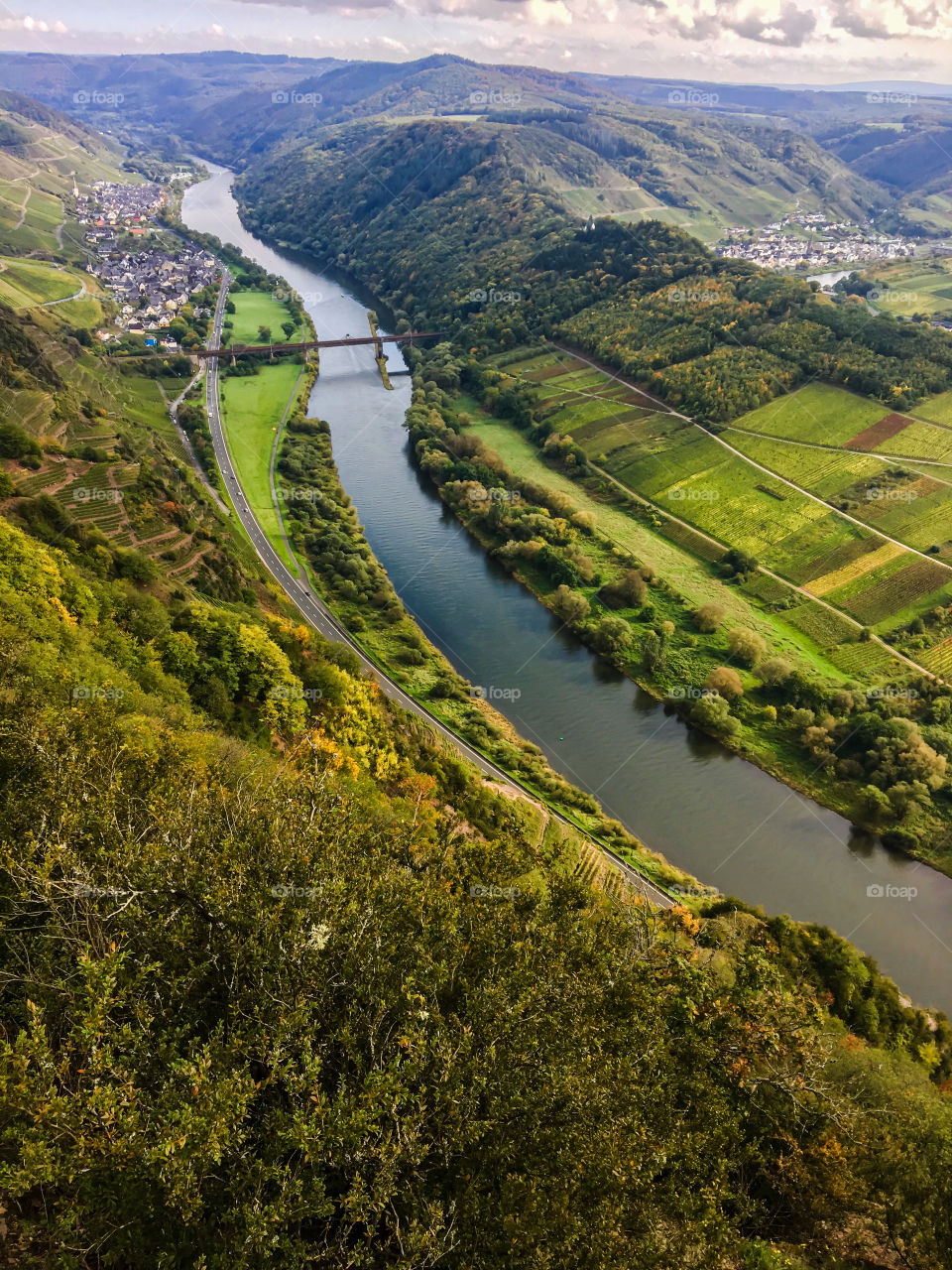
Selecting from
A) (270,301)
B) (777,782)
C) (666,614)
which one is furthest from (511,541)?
(270,301)

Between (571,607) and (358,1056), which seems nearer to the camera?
(358,1056)

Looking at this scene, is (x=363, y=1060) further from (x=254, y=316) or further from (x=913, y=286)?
(x=913, y=286)

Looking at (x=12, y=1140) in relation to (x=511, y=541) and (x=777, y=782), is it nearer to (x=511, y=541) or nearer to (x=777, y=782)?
(x=777, y=782)

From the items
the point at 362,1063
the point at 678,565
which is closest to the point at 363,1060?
the point at 362,1063

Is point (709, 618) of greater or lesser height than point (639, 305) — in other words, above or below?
below

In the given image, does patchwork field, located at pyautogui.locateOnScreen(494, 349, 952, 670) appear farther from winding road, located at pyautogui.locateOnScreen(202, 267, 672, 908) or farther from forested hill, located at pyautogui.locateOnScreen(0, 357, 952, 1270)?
forested hill, located at pyautogui.locateOnScreen(0, 357, 952, 1270)

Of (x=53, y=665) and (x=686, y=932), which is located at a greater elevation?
(x=53, y=665)

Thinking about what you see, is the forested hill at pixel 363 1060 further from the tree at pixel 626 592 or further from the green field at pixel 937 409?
the green field at pixel 937 409
